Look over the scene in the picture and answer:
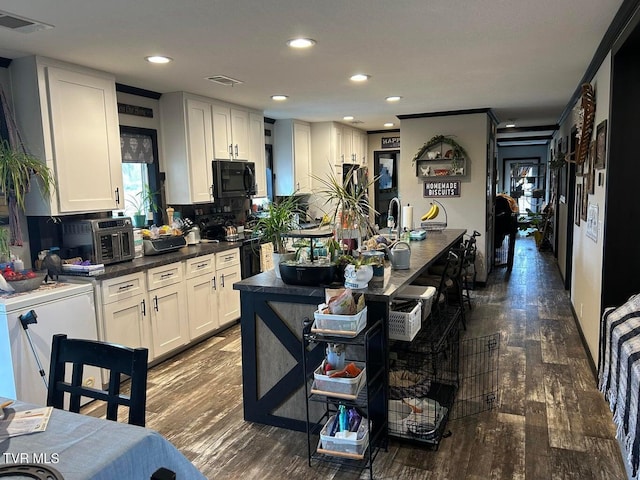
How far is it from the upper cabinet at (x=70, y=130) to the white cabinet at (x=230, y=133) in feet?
4.48

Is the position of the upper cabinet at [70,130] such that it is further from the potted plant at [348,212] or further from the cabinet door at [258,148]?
the cabinet door at [258,148]

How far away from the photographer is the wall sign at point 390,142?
28.0ft

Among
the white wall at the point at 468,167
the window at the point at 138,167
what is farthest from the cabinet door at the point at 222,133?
the white wall at the point at 468,167

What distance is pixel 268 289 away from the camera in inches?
110

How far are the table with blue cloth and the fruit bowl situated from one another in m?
→ 1.71

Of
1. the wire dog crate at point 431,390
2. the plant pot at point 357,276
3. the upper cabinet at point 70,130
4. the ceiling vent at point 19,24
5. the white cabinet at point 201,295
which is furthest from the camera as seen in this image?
the white cabinet at point 201,295

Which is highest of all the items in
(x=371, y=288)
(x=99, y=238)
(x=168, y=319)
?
(x=99, y=238)

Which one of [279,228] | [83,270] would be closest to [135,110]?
[83,270]

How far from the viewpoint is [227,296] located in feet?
15.9

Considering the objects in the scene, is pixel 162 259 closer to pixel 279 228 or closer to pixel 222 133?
pixel 279 228

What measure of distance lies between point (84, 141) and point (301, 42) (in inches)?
71.6

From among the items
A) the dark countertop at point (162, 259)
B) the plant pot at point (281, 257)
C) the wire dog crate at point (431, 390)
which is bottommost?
the wire dog crate at point (431, 390)

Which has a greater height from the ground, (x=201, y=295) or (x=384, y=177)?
(x=384, y=177)

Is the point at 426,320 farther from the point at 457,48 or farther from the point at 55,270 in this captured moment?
the point at 55,270
